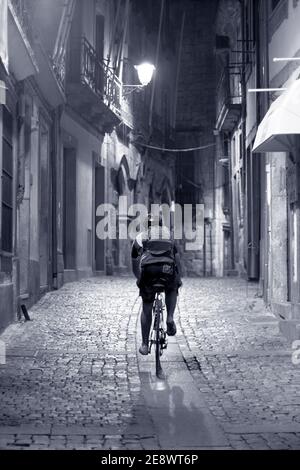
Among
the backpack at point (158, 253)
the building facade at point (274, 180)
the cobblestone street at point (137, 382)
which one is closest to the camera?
the cobblestone street at point (137, 382)

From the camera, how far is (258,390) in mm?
8086

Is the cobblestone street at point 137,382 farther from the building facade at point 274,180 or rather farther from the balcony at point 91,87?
the balcony at point 91,87

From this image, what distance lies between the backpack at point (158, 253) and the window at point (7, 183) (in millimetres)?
4034

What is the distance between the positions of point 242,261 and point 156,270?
15774mm

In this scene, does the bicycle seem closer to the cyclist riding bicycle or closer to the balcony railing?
the cyclist riding bicycle

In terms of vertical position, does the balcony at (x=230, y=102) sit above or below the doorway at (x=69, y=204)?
above

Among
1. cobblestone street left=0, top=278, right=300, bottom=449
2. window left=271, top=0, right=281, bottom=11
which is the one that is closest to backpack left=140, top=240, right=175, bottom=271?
cobblestone street left=0, top=278, right=300, bottom=449

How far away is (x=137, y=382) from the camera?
859 centimetres

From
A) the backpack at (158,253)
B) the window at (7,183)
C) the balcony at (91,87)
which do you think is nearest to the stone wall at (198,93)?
the balcony at (91,87)

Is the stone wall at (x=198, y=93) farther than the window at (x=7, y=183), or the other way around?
the stone wall at (x=198, y=93)

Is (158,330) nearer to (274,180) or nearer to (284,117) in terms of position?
(284,117)

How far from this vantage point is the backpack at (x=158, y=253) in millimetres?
9172

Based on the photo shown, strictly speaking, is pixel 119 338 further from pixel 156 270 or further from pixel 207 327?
pixel 156 270

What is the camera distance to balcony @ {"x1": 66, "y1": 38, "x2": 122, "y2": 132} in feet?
68.3
